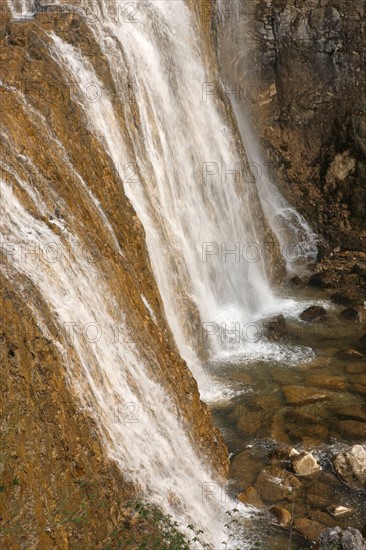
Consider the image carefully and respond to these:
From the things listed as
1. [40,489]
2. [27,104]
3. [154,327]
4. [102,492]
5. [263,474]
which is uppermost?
[27,104]

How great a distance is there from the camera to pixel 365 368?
1195 cm

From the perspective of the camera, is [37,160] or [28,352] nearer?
[28,352]

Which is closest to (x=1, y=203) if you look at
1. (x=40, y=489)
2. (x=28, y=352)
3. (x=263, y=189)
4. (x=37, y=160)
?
(x=37, y=160)

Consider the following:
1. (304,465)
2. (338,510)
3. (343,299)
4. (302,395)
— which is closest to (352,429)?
(302,395)

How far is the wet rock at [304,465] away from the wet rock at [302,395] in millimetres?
1594

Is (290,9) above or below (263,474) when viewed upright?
above

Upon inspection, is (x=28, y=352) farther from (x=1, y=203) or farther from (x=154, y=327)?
(x=154, y=327)

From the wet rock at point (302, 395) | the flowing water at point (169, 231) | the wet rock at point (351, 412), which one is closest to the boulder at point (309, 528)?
the flowing water at point (169, 231)

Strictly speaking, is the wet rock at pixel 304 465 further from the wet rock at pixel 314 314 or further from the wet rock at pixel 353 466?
the wet rock at pixel 314 314

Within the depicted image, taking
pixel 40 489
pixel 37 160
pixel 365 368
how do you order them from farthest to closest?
pixel 365 368, pixel 37 160, pixel 40 489

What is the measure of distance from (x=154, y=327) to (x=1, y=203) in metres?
2.65

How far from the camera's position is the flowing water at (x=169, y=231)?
25.2ft

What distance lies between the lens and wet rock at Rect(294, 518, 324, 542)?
809cm

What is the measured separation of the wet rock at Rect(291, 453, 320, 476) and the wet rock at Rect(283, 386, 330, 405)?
159 cm
